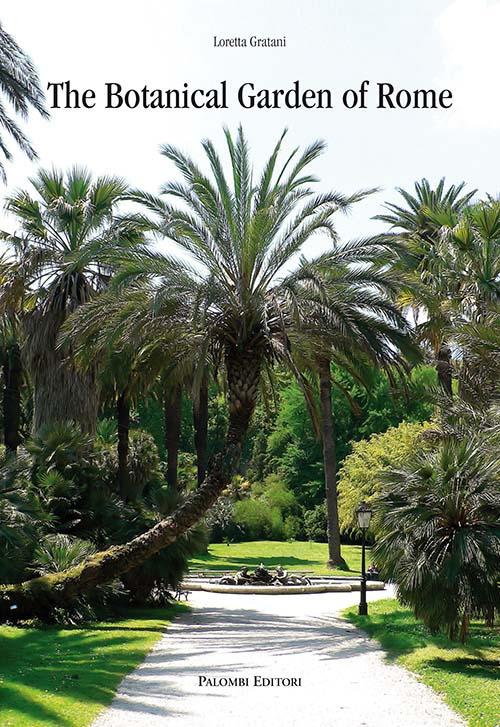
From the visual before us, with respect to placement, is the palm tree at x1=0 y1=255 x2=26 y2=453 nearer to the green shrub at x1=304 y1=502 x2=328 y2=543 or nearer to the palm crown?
the palm crown

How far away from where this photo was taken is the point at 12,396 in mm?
35219

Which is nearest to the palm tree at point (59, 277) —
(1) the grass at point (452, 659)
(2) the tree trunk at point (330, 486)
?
(1) the grass at point (452, 659)

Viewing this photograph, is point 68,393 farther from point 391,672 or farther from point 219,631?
point 391,672

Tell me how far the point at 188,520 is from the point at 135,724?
317 inches

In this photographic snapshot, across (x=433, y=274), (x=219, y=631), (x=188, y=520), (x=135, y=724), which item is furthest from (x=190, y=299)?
(x=135, y=724)

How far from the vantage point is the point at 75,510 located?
18.3 meters

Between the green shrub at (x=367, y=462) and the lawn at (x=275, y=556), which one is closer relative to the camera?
the lawn at (x=275, y=556)

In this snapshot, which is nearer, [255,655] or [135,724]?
[135,724]

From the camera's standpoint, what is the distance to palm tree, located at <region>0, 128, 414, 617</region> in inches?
639

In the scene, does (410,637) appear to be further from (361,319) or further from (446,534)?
(361,319)

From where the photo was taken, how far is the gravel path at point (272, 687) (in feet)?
29.8

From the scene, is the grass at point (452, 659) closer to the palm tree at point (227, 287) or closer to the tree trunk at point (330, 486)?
the palm tree at point (227, 287)

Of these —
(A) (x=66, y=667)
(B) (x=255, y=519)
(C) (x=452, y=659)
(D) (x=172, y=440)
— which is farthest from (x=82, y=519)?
(B) (x=255, y=519)

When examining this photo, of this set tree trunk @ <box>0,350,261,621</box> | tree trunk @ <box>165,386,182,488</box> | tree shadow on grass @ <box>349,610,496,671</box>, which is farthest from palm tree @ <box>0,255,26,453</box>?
tree shadow on grass @ <box>349,610,496,671</box>
